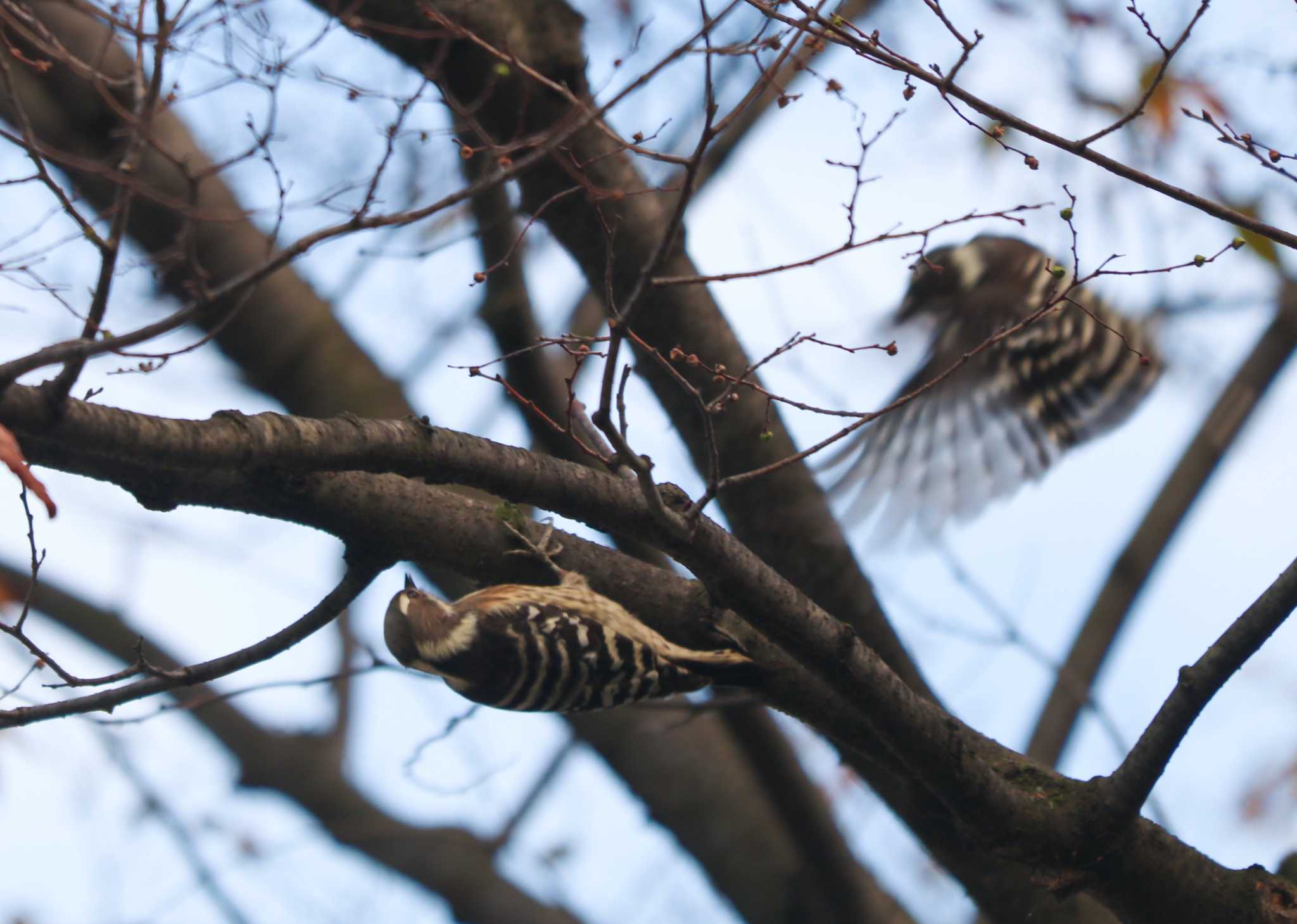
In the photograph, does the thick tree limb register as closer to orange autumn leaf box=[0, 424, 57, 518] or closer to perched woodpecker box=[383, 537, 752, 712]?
perched woodpecker box=[383, 537, 752, 712]

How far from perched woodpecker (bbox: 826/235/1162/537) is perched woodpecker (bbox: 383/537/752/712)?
1.36 metres

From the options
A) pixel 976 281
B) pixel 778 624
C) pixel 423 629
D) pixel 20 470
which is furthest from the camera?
pixel 976 281

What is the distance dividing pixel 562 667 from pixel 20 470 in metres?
2.12

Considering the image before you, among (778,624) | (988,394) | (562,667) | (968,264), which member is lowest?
(778,624)

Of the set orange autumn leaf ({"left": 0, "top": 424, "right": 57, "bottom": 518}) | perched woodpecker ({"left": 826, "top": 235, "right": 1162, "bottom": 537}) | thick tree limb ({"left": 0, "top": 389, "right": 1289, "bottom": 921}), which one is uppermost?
perched woodpecker ({"left": 826, "top": 235, "right": 1162, "bottom": 537})

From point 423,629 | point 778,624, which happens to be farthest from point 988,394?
point 778,624

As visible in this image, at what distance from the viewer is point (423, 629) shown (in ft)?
12.9

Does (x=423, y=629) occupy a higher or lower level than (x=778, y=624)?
higher

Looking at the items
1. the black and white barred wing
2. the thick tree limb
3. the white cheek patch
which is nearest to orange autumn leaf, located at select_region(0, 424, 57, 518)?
the thick tree limb

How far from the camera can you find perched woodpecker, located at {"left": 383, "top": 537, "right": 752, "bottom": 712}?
331 centimetres

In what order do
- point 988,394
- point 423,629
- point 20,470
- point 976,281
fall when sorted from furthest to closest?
1. point 988,394
2. point 976,281
3. point 423,629
4. point 20,470

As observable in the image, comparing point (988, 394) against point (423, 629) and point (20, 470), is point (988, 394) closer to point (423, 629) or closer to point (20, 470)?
point (423, 629)

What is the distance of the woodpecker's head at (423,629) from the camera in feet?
12.1

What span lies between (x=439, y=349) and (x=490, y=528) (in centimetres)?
221
